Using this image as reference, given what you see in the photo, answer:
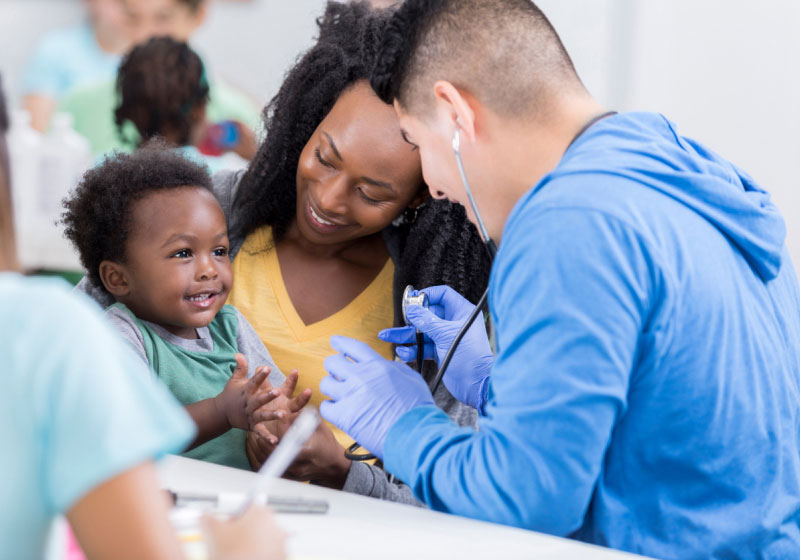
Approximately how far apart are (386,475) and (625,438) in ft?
2.13

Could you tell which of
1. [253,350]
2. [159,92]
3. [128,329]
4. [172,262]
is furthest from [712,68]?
[128,329]

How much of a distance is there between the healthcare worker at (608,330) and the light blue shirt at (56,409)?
1.60ft

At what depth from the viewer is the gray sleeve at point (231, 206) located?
70.1 inches

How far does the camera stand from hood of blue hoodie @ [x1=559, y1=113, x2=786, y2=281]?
3.54 ft

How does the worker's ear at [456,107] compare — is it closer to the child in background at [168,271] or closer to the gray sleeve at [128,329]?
the child in background at [168,271]

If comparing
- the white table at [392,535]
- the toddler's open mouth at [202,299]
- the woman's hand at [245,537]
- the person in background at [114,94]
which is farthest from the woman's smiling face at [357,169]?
the person in background at [114,94]

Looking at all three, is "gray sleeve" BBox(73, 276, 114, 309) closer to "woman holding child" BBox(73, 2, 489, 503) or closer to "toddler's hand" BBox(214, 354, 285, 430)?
"woman holding child" BBox(73, 2, 489, 503)

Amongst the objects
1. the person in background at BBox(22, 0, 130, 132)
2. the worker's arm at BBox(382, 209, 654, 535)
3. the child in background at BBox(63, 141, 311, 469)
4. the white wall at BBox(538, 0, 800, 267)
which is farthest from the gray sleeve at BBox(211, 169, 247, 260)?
the person in background at BBox(22, 0, 130, 132)

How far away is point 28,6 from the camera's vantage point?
14.5ft

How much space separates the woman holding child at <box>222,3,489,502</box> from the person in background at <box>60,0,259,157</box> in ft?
6.12

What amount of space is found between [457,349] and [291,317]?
350mm

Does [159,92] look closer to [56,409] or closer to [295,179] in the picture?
[295,179]

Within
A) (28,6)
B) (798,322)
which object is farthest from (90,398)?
(28,6)

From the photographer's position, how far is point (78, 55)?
434 centimetres
